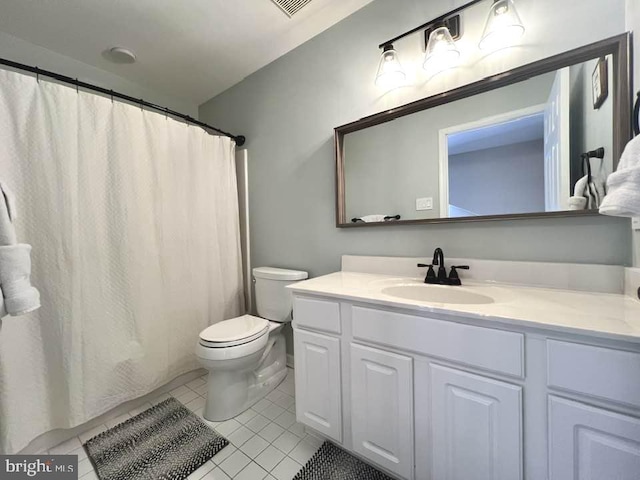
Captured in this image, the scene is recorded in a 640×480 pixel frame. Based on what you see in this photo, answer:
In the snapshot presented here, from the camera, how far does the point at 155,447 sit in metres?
1.19

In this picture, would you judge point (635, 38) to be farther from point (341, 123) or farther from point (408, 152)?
point (341, 123)

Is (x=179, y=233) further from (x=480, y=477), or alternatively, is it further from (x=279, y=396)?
(x=480, y=477)

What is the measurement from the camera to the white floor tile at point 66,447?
46.5 inches

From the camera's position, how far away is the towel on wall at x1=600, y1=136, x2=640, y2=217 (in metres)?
0.54

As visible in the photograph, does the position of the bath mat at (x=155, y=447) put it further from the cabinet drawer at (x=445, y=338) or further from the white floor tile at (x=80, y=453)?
the cabinet drawer at (x=445, y=338)

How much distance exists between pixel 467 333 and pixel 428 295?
40 cm

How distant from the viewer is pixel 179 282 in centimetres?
167

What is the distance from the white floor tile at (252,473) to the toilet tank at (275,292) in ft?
2.52

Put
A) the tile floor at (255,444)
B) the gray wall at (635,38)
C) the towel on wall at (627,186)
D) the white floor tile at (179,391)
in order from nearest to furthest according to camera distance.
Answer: the towel on wall at (627,186) < the gray wall at (635,38) < the tile floor at (255,444) < the white floor tile at (179,391)

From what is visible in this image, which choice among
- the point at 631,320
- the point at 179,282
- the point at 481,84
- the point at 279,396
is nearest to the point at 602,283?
the point at 631,320

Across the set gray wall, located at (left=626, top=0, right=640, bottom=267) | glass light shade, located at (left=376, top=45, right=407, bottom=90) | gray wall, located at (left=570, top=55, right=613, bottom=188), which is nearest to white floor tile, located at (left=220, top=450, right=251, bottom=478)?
gray wall, located at (left=626, top=0, right=640, bottom=267)

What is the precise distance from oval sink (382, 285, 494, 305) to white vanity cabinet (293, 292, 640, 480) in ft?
0.95

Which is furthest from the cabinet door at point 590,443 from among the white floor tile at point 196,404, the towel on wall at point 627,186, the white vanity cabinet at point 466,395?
the white floor tile at point 196,404

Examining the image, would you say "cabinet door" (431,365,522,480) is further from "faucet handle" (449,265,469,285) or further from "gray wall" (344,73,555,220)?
"gray wall" (344,73,555,220)
